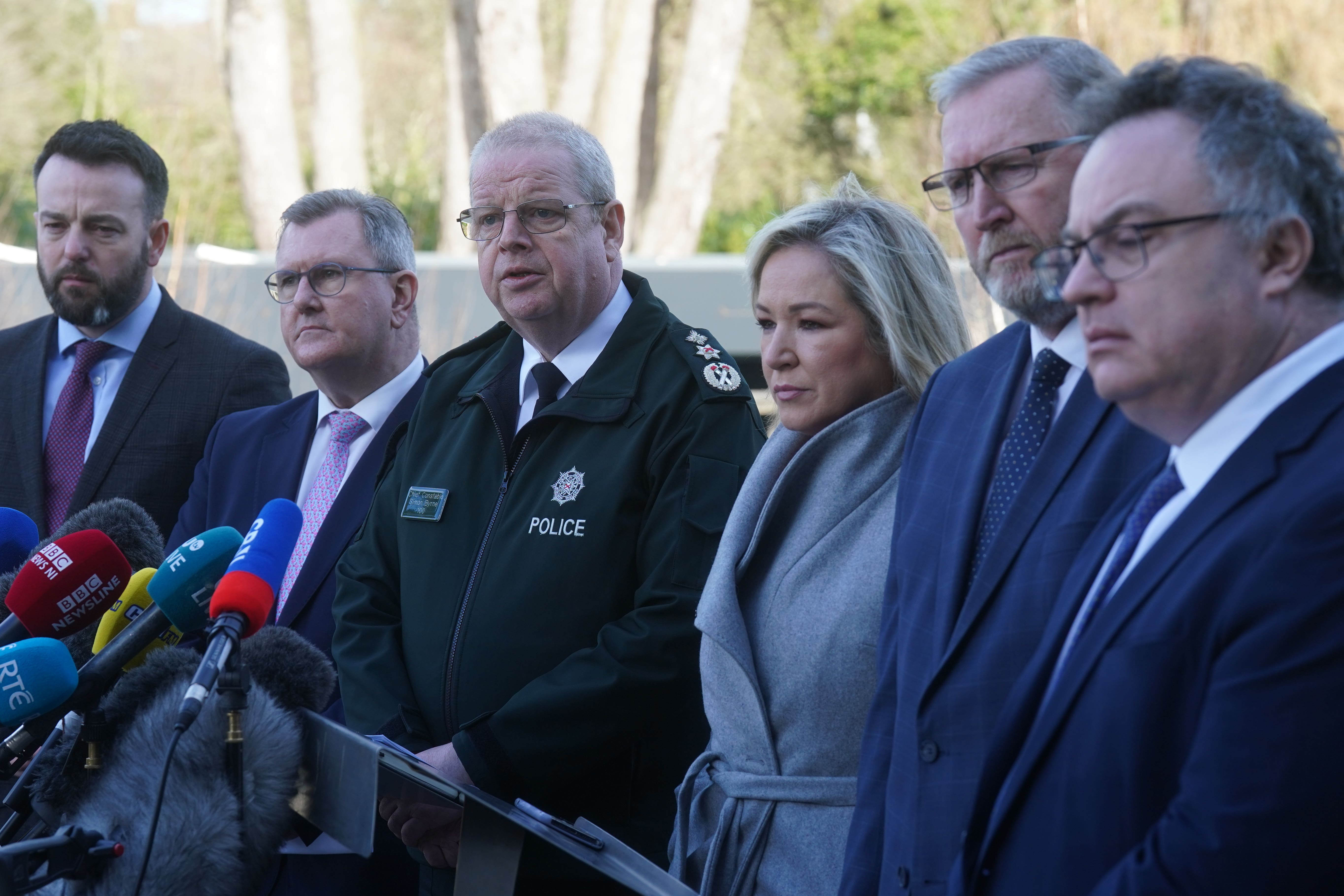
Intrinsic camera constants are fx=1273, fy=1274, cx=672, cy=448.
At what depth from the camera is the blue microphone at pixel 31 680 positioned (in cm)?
179

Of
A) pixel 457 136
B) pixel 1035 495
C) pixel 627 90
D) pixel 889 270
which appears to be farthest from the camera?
pixel 457 136

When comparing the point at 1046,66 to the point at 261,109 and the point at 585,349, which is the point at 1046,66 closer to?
the point at 585,349

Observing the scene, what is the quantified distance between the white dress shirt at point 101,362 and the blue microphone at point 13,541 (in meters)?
1.13

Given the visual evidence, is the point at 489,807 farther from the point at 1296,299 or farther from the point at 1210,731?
the point at 1296,299

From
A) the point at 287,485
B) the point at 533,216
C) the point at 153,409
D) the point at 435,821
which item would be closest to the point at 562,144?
the point at 533,216

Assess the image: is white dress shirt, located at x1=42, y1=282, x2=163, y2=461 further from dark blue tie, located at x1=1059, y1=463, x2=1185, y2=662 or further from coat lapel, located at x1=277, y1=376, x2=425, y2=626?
dark blue tie, located at x1=1059, y1=463, x2=1185, y2=662

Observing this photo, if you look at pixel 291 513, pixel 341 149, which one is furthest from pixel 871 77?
pixel 291 513

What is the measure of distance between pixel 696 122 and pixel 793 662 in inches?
454

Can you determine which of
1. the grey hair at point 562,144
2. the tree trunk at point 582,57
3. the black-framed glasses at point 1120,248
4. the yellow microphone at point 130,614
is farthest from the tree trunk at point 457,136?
the black-framed glasses at point 1120,248

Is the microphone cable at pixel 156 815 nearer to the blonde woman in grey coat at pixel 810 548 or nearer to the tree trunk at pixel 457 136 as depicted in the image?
the blonde woman in grey coat at pixel 810 548

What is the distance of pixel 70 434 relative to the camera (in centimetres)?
370

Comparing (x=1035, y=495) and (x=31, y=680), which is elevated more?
(x=1035, y=495)

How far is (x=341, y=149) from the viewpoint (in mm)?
13211

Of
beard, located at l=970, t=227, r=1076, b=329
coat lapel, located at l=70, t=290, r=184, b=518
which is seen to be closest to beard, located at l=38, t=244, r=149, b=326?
coat lapel, located at l=70, t=290, r=184, b=518
